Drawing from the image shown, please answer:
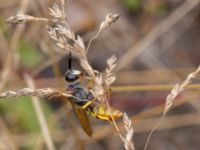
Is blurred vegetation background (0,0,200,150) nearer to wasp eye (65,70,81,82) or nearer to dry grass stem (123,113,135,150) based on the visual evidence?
wasp eye (65,70,81,82)

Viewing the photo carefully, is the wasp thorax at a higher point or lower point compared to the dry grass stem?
higher

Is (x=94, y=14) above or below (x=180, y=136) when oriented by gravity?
above

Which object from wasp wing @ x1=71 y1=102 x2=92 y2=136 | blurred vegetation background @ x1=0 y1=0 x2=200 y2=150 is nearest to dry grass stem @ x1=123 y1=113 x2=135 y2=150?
wasp wing @ x1=71 y1=102 x2=92 y2=136

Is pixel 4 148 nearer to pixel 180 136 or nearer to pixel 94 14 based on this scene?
pixel 180 136

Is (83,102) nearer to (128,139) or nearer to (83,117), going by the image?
(83,117)

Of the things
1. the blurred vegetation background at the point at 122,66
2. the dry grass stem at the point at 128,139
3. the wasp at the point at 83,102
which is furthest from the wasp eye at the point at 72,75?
the blurred vegetation background at the point at 122,66

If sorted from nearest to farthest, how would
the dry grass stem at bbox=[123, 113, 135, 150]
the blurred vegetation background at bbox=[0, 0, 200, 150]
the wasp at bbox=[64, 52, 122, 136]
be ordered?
the dry grass stem at bbox=[123, 113, 135, 150] → the wasp at bbox=[64, 52, 122, 136] → the blurred vegetation background at bbox=[0, 0, 200, 150]

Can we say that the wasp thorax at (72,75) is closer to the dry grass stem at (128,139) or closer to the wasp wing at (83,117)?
the wasp wing at (83,117)

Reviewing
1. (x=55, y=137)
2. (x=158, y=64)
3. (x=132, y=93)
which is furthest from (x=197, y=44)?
(x=55, y=137)
